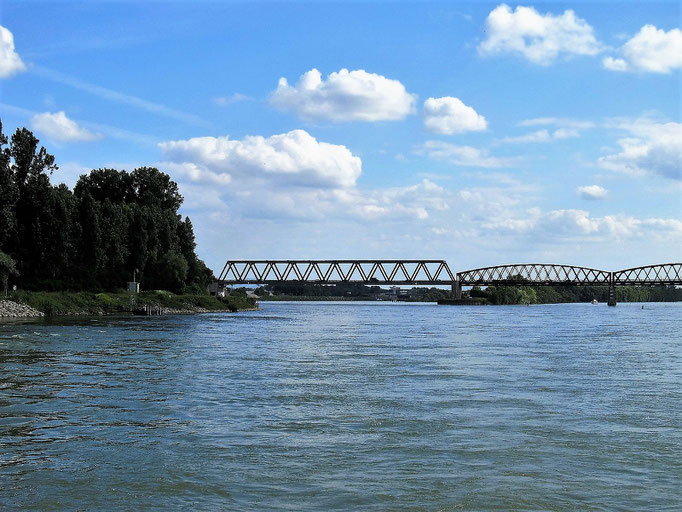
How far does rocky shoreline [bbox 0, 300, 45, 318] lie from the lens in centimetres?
7219

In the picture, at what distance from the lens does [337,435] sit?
55.8ft

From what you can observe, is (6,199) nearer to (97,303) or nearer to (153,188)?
(97,303)

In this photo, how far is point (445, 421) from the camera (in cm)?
1869

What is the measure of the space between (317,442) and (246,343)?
3244 cm

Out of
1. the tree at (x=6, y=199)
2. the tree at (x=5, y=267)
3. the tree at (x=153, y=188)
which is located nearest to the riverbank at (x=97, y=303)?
the tree at (x=5, y=267)

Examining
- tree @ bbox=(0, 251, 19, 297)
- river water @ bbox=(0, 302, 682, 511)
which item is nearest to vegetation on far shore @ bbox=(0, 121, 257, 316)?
tree @ bbox=(0, 251, 19, 297)

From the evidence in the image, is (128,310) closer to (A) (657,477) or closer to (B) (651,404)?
(B) (651,404)

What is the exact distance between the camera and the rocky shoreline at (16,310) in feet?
237

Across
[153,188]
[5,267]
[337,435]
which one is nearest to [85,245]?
[5,267]

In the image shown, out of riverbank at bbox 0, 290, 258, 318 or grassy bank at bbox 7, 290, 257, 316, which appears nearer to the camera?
riverbank at bbox 0, 290, 258, 318

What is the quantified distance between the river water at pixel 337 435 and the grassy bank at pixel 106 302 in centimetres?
4838

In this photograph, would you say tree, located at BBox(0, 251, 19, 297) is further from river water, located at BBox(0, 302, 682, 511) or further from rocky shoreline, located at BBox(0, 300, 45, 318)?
river water, located at BBox(0, 302, 682, 511)

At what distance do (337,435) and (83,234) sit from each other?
88.3 metres

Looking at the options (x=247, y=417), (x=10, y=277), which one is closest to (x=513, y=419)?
(x=247, y=417)
